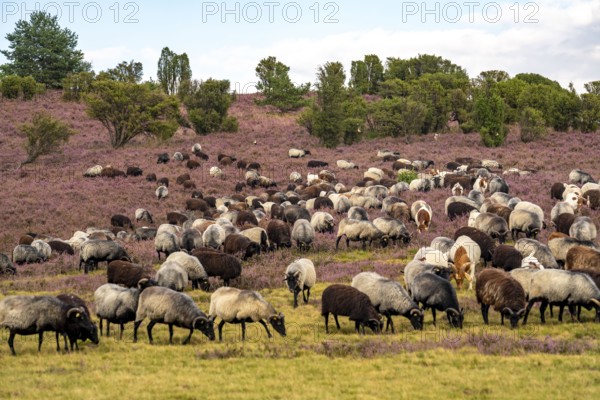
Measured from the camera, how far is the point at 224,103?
72812mm

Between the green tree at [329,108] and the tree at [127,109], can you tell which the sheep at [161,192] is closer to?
the tree at [127,109]

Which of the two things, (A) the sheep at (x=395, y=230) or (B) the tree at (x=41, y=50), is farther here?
(B) the tree at (x=41, y=50)

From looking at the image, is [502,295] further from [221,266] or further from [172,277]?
[172,277]

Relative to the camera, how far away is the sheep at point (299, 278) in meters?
20.3

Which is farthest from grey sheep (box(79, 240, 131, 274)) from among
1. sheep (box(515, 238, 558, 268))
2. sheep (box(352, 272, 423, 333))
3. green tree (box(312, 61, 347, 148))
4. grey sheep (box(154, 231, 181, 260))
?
green tree (box(312, 61, 347, 148))

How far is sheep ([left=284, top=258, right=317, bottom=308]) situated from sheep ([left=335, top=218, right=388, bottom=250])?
24.3 ft

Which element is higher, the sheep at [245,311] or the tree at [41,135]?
the tree at [41,135]

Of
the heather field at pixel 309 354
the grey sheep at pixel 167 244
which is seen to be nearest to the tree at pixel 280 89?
the heather field at pixel 309 354

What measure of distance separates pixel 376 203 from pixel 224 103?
38878 mm

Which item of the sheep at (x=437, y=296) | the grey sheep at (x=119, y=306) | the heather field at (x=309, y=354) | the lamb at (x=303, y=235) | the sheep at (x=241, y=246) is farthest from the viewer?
the lamb at (x=303, y=235)

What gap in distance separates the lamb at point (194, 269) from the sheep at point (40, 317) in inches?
242

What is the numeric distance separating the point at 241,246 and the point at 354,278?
901 centimetres

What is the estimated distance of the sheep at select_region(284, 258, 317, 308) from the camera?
20.3 m

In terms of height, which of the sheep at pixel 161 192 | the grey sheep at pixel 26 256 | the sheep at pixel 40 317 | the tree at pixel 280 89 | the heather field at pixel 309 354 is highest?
the tree at pixel 280 89
